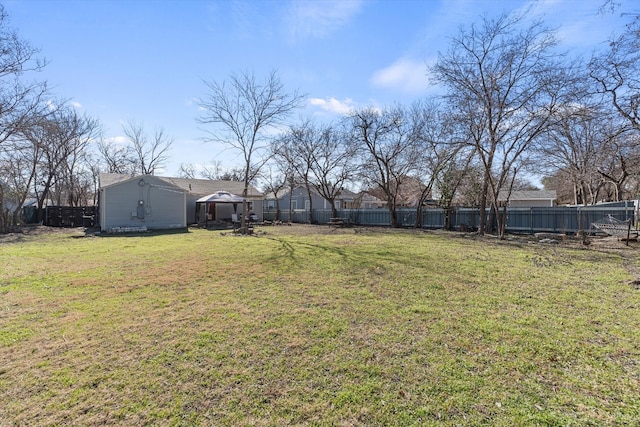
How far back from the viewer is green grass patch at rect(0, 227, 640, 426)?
7.23 feet

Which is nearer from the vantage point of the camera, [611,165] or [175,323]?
[175,323]

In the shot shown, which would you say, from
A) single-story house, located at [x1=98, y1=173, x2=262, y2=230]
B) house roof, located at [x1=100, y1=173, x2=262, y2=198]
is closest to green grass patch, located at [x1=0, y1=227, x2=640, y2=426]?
single-story house, located at [x1=98, y1=173, x2=262, y2=230]

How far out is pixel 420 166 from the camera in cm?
1959

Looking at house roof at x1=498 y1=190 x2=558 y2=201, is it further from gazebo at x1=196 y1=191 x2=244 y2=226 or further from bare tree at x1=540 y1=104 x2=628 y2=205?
gazebo at x1=196 y1=191 x2=244 y2=226

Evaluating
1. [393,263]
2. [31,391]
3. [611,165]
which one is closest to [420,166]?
[611,165]

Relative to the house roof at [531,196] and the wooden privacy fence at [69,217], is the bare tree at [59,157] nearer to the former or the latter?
the wooden privacy fence at [69,217]

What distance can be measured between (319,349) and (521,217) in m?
16.7

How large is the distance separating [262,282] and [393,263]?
10.7 feet

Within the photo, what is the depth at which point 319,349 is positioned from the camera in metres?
3.08

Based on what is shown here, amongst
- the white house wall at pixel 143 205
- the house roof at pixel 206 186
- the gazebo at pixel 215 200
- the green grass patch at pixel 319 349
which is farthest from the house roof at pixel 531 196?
the white house wall at pixel 143 205

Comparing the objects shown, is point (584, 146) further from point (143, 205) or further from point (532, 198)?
point (143, 205)

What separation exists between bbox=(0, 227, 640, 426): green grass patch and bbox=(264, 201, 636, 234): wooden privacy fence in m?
10.1

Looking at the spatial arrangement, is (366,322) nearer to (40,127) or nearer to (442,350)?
(442,350)

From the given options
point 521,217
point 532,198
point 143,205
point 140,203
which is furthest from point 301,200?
point 532,198
